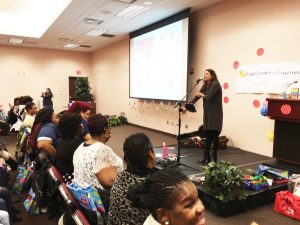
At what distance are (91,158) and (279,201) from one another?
1958 millimetres

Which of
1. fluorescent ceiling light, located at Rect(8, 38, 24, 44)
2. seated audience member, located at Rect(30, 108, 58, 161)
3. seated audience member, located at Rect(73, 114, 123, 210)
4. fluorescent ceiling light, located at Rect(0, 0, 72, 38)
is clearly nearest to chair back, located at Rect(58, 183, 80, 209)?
seated audience member, located at Rect(73, 114, 123, 210)

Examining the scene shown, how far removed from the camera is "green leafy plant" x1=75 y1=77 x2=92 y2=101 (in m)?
10.4

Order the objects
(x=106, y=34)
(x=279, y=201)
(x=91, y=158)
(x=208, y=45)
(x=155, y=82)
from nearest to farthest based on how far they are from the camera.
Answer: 1. (x=91, y=158)
2. (x=279, y=201)
3. (x=208, y=45)
4. (x=155, y=82)
5. (x=106, y=34)

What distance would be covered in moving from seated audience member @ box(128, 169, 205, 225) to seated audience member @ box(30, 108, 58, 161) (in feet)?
5.38

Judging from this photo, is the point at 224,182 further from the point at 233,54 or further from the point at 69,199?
the point at 233,54

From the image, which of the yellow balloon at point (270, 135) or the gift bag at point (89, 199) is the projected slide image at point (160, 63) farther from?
the gift bag at point (89, 199)

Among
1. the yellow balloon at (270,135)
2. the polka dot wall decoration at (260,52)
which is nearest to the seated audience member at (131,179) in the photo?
the yellow balloon at (270,135)

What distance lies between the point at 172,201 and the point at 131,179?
38 cm

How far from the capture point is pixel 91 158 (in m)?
1.62

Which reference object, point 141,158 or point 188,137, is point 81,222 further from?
point 188,137

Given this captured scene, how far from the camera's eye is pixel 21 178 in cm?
307

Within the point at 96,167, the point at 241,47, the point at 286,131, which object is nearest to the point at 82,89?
the point at 241,47

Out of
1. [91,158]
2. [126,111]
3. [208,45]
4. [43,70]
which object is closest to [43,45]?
[43,70]

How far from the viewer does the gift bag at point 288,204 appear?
235cm
